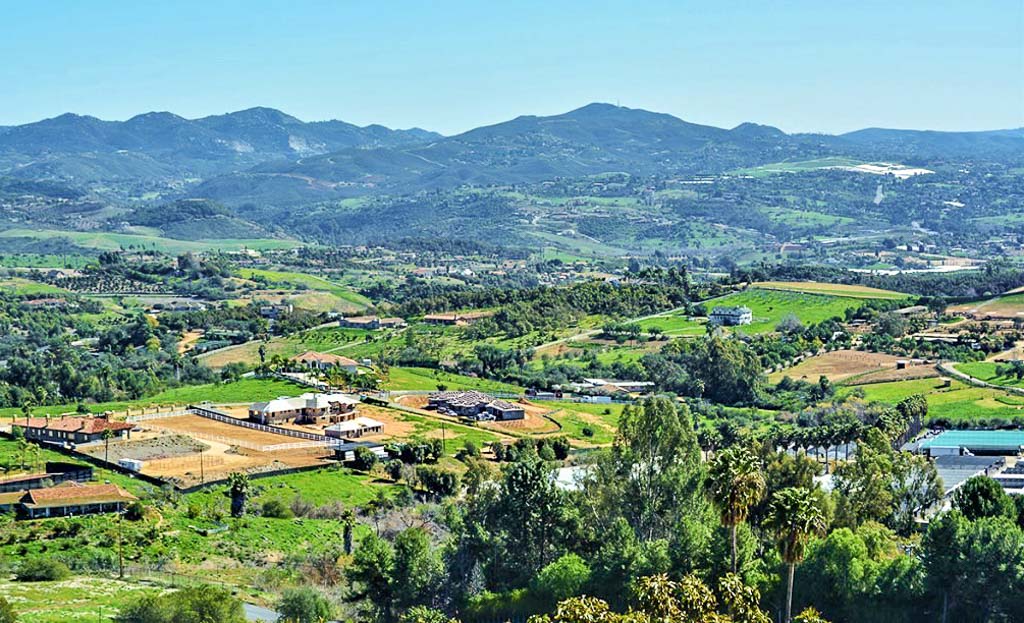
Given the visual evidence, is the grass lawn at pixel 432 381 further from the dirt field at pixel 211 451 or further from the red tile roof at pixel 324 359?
the dirt field at pixel 211 451

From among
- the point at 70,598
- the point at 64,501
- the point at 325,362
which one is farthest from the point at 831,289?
the point at 70,598

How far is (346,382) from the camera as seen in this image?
111312mm

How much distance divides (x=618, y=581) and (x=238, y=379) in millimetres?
67649

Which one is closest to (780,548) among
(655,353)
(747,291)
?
(655,353)

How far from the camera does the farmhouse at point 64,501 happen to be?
209 ft

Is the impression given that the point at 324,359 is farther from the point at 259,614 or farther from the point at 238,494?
the point at 259,614

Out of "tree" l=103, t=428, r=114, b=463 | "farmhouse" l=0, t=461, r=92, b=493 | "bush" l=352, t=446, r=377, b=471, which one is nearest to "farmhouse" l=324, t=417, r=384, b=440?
"bush" l=352, t=446, r=377, b=471

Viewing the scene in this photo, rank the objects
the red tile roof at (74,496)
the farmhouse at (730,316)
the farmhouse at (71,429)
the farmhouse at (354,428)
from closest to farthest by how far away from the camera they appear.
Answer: the red tile roof at (74,496), the farmhouse at (71,429), the farmhouse at (354,428), the farmhouse at (730,316)

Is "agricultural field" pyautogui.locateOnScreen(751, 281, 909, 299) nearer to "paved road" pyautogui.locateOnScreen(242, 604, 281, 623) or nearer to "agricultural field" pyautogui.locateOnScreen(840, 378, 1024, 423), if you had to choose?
"agricultural field" pyautogui.locateOnScreen(840, 378, 1024, 423)

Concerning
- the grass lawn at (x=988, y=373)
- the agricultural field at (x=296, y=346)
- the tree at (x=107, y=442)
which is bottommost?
the agricultural field at (x=296, y=346)

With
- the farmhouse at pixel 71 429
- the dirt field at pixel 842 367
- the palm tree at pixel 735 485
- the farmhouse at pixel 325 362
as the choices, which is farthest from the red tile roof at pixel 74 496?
the dirt field at pixel 842 367

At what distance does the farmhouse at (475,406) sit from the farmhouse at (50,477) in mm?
36198

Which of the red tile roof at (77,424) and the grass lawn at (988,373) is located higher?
the red tile roof at (77,424)

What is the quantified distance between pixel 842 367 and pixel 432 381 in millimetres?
36778
